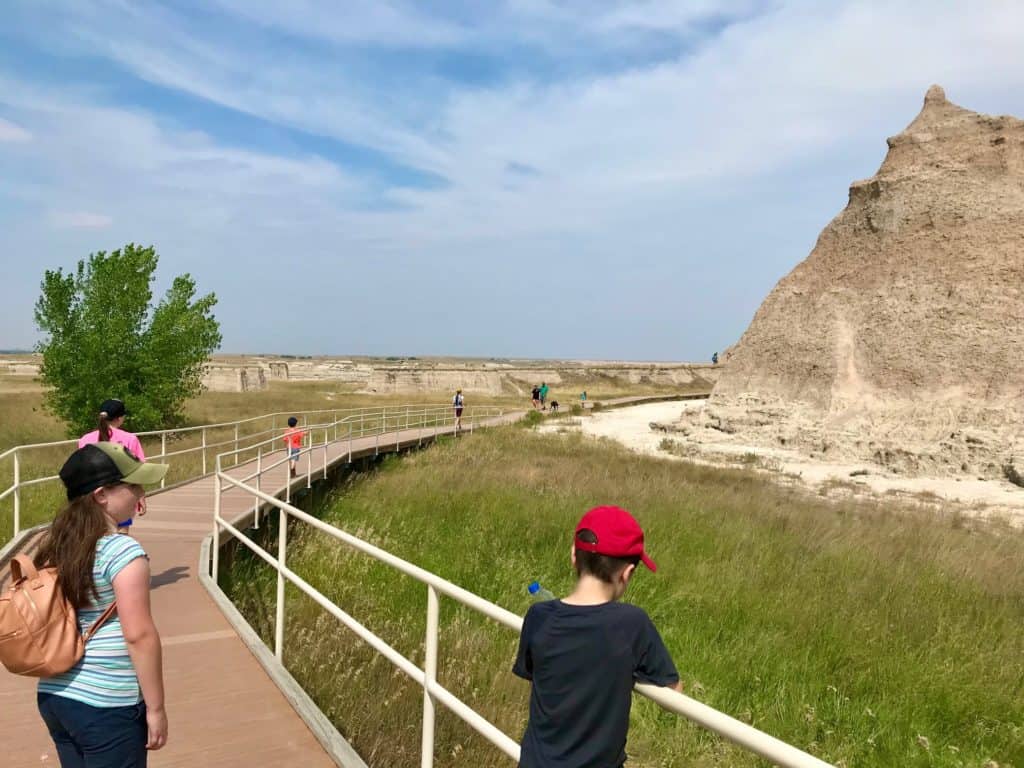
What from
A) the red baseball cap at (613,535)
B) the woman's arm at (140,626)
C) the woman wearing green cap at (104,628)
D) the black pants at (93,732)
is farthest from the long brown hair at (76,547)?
the red baseball cap at (613,535)

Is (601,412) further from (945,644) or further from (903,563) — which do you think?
(945,644)

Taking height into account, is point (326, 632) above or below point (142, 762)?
below

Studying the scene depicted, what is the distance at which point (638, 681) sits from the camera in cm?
220

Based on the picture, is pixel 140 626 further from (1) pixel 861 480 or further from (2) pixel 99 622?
(1) pixel 861 480

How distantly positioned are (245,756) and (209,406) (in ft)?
139

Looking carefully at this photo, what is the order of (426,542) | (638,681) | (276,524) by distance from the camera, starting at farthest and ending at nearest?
(276,524)
(426,542)
(638,681)

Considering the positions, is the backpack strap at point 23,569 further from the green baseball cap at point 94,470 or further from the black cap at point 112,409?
the black cap at point 112,409

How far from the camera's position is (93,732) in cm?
242

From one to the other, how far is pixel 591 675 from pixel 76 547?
170 cm

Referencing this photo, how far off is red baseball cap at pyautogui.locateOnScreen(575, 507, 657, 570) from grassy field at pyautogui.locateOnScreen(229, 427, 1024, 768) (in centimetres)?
256

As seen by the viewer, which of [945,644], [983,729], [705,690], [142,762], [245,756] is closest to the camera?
[142,762]

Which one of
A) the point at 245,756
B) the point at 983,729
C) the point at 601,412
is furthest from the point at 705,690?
the point at 601,412

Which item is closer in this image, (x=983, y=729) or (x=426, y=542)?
(x=983, y=729)

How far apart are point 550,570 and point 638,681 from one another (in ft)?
23.9
